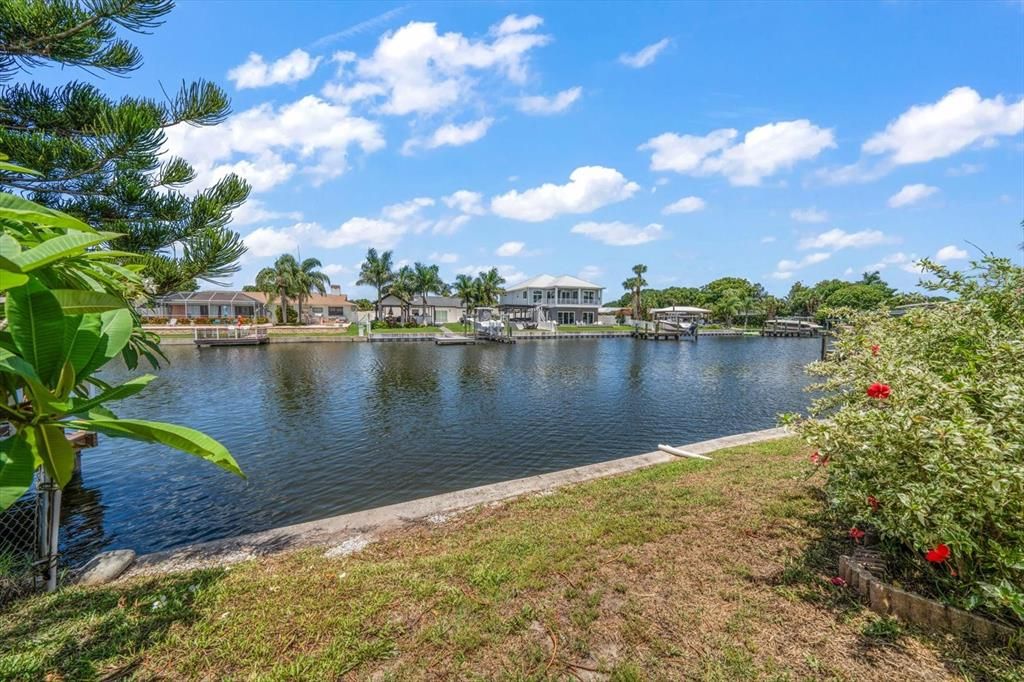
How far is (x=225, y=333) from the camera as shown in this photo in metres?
37.2

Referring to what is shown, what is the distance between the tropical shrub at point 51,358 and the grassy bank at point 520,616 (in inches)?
86.4

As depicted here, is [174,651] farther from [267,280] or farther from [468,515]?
[267,280]

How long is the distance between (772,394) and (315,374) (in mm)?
22360

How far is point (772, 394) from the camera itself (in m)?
19.2

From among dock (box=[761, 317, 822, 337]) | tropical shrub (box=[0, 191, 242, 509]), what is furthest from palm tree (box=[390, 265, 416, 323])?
tropical shrub (box=[0, 191, 242, 509])

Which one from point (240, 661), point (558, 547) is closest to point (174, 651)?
point (240, 661)

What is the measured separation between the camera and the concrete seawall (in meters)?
4.95

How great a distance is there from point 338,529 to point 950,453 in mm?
6053

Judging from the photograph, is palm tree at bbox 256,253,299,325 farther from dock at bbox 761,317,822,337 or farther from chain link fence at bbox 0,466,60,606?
dock at bbox 761,317,822,337

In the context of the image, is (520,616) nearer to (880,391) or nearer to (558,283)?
(880,391)

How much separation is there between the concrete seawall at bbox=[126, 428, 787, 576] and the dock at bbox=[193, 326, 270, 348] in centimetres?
3518

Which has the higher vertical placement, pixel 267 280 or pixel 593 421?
pixel 267 280

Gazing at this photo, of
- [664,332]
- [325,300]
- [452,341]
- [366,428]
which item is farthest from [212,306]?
[664,332]

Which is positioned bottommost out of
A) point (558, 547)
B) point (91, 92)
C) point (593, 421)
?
point (593, 421)
